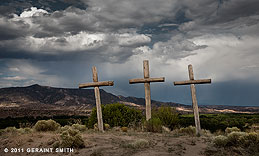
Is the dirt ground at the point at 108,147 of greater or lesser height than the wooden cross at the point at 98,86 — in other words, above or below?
below

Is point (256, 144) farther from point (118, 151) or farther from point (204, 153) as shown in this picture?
point (118, 151)

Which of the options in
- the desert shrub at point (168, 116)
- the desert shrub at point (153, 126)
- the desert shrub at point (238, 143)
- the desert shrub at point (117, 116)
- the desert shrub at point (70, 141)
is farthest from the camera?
the desert shrub at point (168, 116)

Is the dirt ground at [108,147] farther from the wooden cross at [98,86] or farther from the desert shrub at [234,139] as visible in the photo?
the wooden cross at [98,86]

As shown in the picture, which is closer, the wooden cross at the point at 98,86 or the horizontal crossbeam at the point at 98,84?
the horizontal crossbeam at the point at 98,84

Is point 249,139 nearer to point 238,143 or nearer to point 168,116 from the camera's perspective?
point 238,143

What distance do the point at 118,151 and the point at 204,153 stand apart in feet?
10.3

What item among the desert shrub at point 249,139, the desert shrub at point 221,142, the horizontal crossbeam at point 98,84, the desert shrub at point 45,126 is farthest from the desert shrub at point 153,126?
the desert shrub at point 45,126

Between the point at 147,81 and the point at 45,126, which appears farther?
the point at 147,81

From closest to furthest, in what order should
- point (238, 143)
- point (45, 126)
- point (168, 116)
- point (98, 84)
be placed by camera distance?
point (238, 143)
point (45, 126)
point (98, 84)
point (168, 116)

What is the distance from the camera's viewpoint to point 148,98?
46.9ft

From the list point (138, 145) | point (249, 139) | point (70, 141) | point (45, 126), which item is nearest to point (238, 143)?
point (249, 139)

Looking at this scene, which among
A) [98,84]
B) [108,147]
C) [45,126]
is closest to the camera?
[108,147]

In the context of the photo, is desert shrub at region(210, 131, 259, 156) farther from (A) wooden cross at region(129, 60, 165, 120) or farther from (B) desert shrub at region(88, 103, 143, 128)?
(B) desert shrub at region(88, 103, 143, 128)

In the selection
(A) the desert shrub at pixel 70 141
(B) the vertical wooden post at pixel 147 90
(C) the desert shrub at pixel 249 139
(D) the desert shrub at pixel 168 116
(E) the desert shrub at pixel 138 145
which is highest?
(B) the vertical wooden post at pixel 147 90
